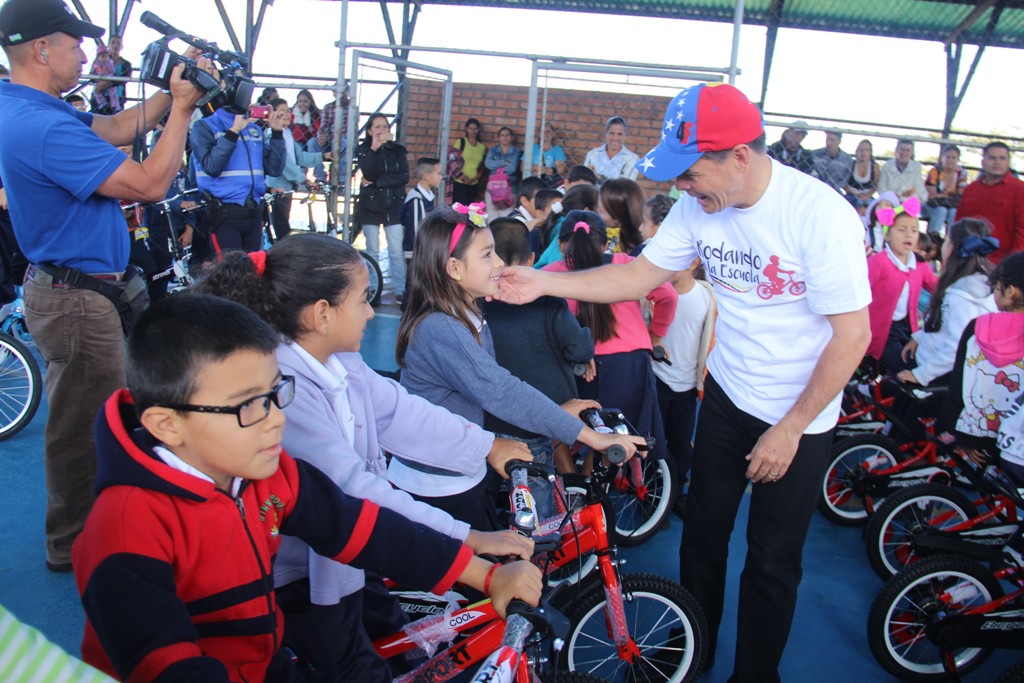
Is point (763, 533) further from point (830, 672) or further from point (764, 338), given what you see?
point (830, 672)

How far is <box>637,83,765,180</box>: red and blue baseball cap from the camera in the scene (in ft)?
6.68

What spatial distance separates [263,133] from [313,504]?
600cm

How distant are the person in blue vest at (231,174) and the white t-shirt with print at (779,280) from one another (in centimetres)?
486

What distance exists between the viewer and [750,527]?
7.90 ft

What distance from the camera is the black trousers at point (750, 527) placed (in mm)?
2320

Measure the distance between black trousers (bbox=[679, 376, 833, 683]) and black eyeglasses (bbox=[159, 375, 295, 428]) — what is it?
1508mm

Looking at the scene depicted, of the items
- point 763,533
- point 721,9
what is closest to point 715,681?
point 763,533

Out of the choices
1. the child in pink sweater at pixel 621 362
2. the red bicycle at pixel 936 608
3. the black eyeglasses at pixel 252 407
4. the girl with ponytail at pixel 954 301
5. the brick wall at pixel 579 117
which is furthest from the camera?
the brick wall at pixel 579 117

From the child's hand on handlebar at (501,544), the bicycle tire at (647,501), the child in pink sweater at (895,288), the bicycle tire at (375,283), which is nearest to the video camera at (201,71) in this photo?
the child's hand on handlebar at (501,544)

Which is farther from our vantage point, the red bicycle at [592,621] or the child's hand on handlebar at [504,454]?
the child's hand on handlebar at [504,454]

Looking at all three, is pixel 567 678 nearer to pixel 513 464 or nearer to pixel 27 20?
pixel 513 464

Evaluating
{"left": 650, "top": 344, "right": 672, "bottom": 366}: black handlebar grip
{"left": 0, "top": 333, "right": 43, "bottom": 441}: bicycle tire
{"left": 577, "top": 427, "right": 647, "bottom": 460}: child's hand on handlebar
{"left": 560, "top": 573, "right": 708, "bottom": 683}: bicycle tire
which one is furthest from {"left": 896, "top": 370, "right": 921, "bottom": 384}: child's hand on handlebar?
{"left": 0, "top": 333, "right": 43, "bottom": 441}: bicycle tire

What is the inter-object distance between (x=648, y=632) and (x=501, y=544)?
47.6 inches

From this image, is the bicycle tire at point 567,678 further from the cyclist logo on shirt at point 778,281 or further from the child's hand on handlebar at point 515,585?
the cyclist logo on shirt at point 778,281
